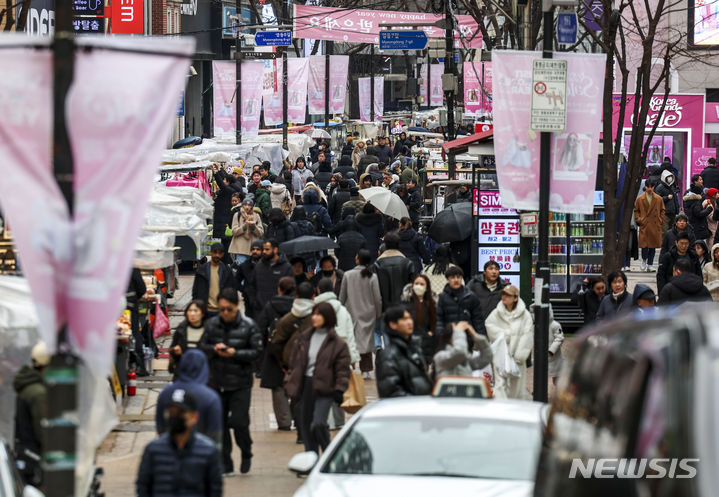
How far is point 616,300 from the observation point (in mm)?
14266

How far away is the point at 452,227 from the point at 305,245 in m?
2.79

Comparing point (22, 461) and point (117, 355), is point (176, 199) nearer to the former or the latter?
point (117, 355)

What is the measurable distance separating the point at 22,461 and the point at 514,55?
6.64 metres

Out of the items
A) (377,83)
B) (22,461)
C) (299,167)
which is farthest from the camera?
(377,83)

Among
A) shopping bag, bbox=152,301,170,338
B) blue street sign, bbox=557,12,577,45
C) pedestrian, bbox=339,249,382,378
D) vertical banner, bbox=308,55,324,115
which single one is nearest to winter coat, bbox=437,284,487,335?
pedestrian, bbox=339,249,382,378

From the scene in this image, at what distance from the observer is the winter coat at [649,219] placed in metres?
25.4

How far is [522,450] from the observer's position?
808 centimetres

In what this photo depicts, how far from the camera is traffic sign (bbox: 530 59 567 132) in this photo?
12594mm

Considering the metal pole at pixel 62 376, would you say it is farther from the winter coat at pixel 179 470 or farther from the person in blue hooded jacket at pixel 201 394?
the person in blue hooded jacket at pixel 201 394

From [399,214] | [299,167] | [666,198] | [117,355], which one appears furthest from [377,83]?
[117,355]

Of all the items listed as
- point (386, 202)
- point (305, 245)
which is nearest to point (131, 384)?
point (305, 245)

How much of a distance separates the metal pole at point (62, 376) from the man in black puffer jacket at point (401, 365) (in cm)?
544

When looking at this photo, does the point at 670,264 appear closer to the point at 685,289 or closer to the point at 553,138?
the point at 685,289

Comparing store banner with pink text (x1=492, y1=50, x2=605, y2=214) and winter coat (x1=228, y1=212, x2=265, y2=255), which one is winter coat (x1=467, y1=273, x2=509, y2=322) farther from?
winter coat (x1=228, y1=212, x2=265, y2=255)
